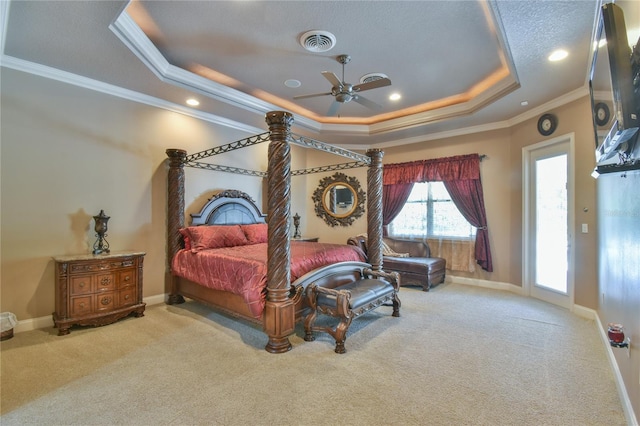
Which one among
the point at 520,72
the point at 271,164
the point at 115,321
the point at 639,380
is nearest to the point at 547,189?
the point at 520,72

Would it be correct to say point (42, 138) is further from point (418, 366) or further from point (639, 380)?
point (639, 380)

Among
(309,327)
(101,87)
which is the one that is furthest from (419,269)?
(101,87)

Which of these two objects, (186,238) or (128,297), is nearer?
(128,297)

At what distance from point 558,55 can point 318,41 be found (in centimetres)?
245

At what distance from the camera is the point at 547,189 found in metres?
4.39

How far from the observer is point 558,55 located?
300 cm

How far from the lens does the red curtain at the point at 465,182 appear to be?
5.18 meters

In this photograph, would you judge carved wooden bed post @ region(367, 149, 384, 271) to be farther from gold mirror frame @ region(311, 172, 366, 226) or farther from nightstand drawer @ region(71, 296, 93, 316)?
nightstand drawer @ region(71, 296, 93, 316)

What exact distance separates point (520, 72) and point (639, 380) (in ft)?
10.1

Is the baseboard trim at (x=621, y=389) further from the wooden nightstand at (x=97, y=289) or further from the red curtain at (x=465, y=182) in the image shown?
the wooden nightstand at (x=97, y=289)

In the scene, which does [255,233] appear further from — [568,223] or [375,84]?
[568,223]

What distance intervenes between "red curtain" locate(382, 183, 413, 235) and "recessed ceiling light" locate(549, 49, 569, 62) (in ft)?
10.3

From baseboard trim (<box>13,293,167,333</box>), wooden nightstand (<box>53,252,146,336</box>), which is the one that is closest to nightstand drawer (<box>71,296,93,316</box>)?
wooden nightstand (<box>53,252,146,336</box>)

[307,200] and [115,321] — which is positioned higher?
[307,200]
